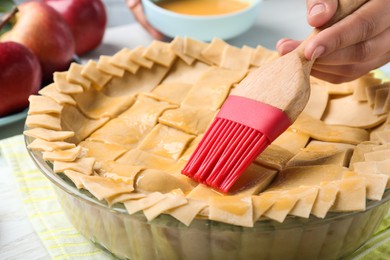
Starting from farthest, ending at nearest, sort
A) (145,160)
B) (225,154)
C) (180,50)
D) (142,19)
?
(142,19)
(180,50)
(145,160)
(225,154)

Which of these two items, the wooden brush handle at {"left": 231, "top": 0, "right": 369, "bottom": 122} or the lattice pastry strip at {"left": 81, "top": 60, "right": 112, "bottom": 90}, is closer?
the wooden brush handle at {"left": 231, "top": 0, "right": 369, "bottom": 122}

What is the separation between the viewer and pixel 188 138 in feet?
4.26

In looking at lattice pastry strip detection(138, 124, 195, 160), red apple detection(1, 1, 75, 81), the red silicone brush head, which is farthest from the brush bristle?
red apple detection(1, 1, 75, 81)

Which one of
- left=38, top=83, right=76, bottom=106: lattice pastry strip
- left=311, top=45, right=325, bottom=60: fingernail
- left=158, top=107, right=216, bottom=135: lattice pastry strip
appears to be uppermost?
left=311, top=45, right=325, bottom=60: fingernail

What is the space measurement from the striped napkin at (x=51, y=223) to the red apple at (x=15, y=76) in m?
0.19

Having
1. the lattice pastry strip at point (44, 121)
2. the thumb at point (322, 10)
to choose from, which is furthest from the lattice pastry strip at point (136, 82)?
the thumb at point (322, 10)

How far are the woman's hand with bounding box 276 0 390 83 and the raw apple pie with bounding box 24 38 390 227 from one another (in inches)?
6.0

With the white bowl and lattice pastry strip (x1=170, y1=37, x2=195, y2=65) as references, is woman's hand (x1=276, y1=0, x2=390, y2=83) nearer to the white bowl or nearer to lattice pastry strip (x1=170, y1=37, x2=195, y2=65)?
lattice pastry strip (x1=170, y1=37, x2=195, y2=65)

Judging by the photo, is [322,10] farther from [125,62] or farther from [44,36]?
[44,36]

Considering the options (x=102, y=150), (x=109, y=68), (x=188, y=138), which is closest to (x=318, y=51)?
(x=188, y=138)

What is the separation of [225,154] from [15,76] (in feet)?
2.62

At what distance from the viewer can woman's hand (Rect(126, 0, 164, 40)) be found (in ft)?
7.42

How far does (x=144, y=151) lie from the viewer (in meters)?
1.25

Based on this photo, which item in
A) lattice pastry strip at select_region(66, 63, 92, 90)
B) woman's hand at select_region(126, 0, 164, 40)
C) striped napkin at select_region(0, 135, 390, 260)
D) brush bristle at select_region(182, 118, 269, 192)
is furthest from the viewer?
woman's hand at select_region(126, 0, 164, 40)
